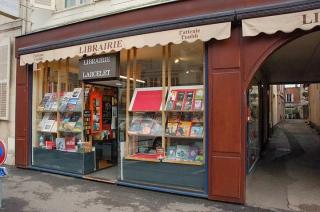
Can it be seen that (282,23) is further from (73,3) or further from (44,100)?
(44,100)

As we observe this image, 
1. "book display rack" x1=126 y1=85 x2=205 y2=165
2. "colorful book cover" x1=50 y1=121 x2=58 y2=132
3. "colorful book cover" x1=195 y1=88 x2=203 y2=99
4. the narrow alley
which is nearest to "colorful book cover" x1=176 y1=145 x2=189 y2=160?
"book display rack" x1=126 y1=85 x2=205 y2=165

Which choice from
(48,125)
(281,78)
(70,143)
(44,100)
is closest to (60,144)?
(70,143)

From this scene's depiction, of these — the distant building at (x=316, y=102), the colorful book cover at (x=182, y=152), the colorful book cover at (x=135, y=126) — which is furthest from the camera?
Result: the distant building at (x=316, y=102)

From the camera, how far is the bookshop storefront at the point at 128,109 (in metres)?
6.12

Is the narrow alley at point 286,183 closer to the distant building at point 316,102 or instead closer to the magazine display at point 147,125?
the magazine display at point 147,125

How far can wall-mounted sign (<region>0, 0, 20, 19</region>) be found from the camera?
8.37m

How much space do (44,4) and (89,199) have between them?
19.6 ft

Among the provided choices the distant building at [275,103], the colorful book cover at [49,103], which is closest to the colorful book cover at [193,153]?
the colorful book cover at [49,103]

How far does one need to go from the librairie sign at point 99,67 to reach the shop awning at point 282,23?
3.03 meters

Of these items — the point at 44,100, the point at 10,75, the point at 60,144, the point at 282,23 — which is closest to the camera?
the point at 282,23

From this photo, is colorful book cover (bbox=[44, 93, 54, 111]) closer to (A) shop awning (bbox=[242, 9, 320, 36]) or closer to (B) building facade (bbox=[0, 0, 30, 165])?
(B) building facade (bbox=[0, 0, 30, 165])

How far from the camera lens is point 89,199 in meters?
5.84

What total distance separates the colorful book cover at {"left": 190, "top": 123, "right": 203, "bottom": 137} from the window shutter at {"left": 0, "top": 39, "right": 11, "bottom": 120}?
595 cm

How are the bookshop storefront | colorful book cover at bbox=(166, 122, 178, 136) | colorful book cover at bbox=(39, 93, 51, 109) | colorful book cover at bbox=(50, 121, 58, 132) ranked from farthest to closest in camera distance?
colorful book cover at bbox=(39, 93, 51, 109) < colorful book cover at bbox=(50, 121, 58, 132) < colorful book cover at bbox=(166, 122, 178, 136) < the bookshop storefront
